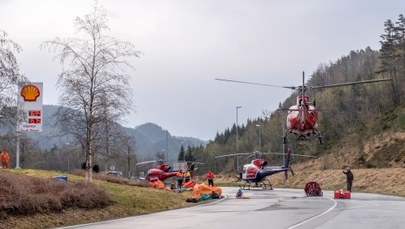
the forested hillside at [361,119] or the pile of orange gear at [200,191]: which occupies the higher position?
the forested hillside at [361,119]

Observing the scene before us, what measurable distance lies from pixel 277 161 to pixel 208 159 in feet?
140

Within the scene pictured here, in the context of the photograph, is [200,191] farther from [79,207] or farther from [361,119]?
[361,119]

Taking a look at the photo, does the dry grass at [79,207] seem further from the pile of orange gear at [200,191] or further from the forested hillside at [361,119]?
the forested hillside at [361,119]

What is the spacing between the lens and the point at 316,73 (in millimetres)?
152250

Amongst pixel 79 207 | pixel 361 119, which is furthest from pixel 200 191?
pixel 361 119

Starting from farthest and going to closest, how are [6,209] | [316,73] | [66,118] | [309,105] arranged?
[316,73]
[309,105]
[66,118]
[6,209]

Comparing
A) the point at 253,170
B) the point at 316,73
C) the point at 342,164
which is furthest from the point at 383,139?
the point at 316,73

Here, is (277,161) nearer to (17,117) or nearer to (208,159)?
(208,159)

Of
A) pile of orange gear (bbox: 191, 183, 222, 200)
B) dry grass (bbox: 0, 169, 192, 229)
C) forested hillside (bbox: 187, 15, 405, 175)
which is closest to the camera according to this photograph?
dry grass (bbox: 0, 169, 192, 229)

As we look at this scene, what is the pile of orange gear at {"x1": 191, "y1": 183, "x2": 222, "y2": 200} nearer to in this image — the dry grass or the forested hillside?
the dry grass

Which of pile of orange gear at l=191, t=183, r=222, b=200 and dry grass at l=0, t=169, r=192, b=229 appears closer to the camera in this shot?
dry grass at l=0, t=169, r=192, b=229

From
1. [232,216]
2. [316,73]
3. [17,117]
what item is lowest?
[232,216]

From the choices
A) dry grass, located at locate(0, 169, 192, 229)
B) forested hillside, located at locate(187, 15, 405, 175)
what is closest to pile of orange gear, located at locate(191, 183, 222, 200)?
dry grass, located at locate(0, 169, 192, 229)

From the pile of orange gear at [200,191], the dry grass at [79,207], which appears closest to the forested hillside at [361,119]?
A: the pile of orange gear at [200,191]
